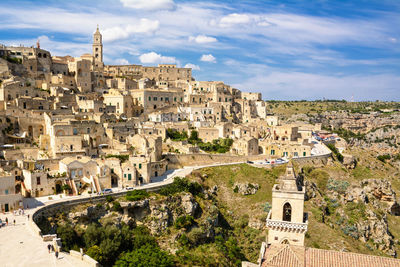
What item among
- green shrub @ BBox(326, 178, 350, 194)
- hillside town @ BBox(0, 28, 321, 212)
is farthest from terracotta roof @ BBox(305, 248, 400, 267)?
green shrub @ BBox(326, 178, 350, 194)

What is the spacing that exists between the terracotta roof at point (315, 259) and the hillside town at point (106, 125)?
22520 mm

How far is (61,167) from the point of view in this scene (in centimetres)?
3862

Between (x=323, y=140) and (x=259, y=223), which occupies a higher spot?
(x=323, y=140)

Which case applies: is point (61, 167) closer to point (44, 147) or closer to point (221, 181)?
point (44, 147)

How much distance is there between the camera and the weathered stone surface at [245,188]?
154 ft

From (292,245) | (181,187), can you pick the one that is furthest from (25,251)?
(181,187)

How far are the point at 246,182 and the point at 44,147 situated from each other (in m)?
26.1

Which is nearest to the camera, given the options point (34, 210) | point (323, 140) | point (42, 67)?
point (34, 210)

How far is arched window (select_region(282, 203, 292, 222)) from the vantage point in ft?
81.6

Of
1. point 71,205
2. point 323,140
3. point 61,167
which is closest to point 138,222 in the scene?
point 71,205

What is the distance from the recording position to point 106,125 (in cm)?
4891

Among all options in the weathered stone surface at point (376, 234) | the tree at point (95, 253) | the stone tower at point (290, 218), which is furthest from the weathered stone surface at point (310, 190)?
the tree at point (95, 253)

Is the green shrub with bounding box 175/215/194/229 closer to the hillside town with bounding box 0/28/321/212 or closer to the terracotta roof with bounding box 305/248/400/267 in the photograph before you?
the hillside town with bounding box 0/28/321/212

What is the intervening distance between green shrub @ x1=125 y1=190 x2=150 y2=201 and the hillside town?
2.30m
